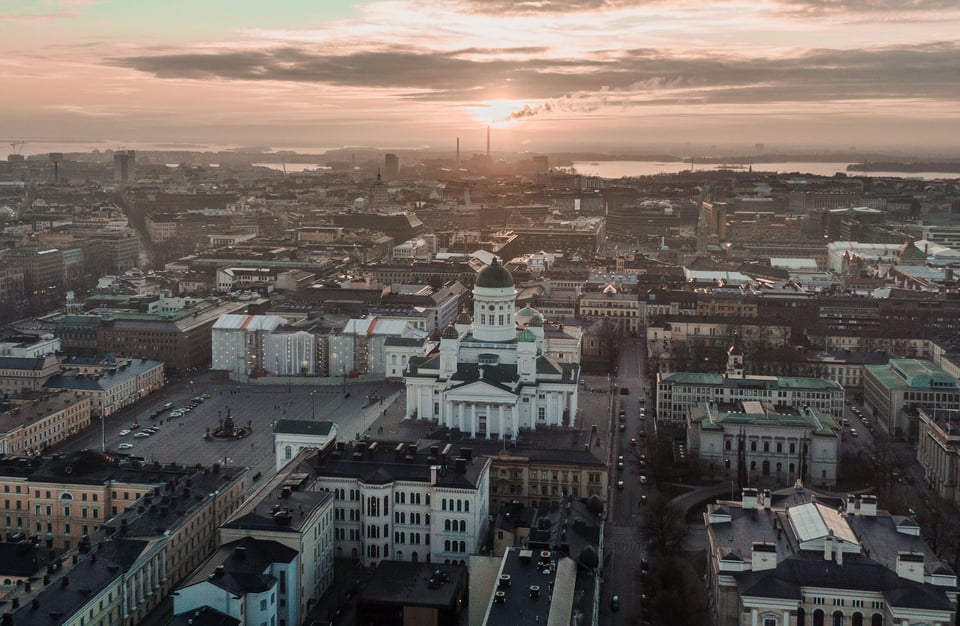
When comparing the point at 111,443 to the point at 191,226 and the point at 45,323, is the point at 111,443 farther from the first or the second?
the point at 191,226

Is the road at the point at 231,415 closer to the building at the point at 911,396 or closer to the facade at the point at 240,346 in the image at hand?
the facade at the point at 240,346

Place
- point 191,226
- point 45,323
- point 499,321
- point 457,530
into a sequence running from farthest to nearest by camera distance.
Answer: point 191,226
point 45,323
point 499,321
point 457,530

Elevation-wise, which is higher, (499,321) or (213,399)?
(499,321)

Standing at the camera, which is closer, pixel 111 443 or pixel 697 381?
pixel 111 443

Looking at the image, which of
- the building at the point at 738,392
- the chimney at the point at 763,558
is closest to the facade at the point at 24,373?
the building at the point at 738,392

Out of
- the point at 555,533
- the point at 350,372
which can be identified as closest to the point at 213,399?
the point at 350,372

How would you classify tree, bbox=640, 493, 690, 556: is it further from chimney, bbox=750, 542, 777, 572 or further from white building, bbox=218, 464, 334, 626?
white building, bbox=218, 464, 334, 626

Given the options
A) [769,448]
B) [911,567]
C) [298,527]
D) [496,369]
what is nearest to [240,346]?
[496,369]

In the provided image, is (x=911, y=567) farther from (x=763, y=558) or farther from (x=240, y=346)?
(x=240, y=346)
